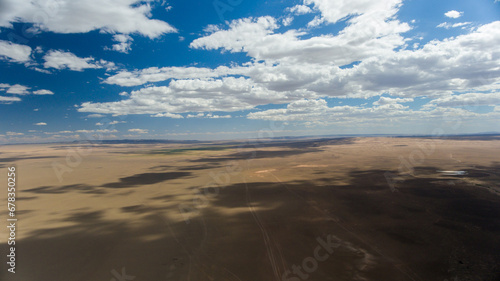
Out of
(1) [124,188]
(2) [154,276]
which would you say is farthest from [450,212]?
(1) [124,188]

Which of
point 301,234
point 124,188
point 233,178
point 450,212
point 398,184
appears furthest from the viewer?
point 233,178

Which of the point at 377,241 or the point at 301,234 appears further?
the point at 301,234

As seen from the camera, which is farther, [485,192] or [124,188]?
[124,188]

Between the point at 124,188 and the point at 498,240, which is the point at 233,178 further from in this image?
the point at 498,240

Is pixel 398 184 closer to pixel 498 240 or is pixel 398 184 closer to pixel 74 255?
pixel 498 240

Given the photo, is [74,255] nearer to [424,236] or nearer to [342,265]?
[342,265]

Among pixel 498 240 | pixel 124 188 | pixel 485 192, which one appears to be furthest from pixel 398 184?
pixel 124 188

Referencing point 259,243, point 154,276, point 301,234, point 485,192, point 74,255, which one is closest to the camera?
point 154,276

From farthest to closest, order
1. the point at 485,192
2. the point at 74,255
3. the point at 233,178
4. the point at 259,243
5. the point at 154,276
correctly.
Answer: the point at 233,178, the point at 485,192, the point at 259,243, the point at 74,255, the point at 154,276

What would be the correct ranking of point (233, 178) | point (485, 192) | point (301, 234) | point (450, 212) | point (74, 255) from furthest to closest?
point (233, 178)
point (485, 192)
point (450, 212)
point (301, 234)
point (74, 255)
